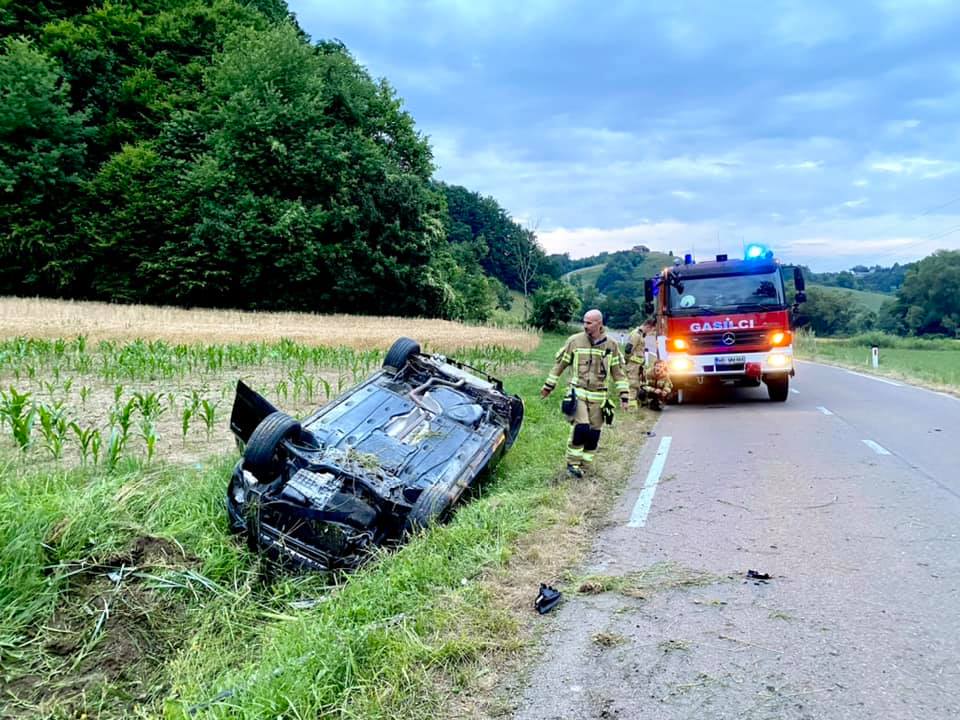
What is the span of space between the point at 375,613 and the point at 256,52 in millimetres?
38739

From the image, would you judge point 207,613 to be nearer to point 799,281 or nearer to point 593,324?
point 593,324

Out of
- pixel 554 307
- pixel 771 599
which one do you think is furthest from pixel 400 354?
pixel 554 307

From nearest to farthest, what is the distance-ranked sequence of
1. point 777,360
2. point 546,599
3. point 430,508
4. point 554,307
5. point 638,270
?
point 546,599 → point 430,508 → point 777,360 → point 554,307 → point 638,270

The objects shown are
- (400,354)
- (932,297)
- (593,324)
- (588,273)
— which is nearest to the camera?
(593,324)

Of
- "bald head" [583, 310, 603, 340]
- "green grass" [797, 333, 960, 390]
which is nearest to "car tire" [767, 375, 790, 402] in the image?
"green grass" [797, 333, 960, 390]

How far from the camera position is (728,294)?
13.3m

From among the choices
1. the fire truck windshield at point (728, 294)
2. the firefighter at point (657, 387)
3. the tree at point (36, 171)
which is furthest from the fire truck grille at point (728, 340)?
the tree at point (36, 171)

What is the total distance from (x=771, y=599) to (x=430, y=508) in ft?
8.37

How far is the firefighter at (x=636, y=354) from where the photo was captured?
1275cm

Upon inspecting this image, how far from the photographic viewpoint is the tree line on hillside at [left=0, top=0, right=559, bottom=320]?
3347cm

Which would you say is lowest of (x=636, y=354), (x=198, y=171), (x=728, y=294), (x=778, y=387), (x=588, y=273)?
(x=778, y=387)

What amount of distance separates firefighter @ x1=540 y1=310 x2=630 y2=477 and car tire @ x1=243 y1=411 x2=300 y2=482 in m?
3.29

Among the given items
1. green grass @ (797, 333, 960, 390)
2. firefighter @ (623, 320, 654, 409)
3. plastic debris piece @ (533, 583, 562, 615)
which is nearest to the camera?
plastic debris piece @ (533, 583, 562, 615)

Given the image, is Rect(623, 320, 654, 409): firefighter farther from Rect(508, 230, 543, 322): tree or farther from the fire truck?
Rect(508, 230, 543, 322): tree
